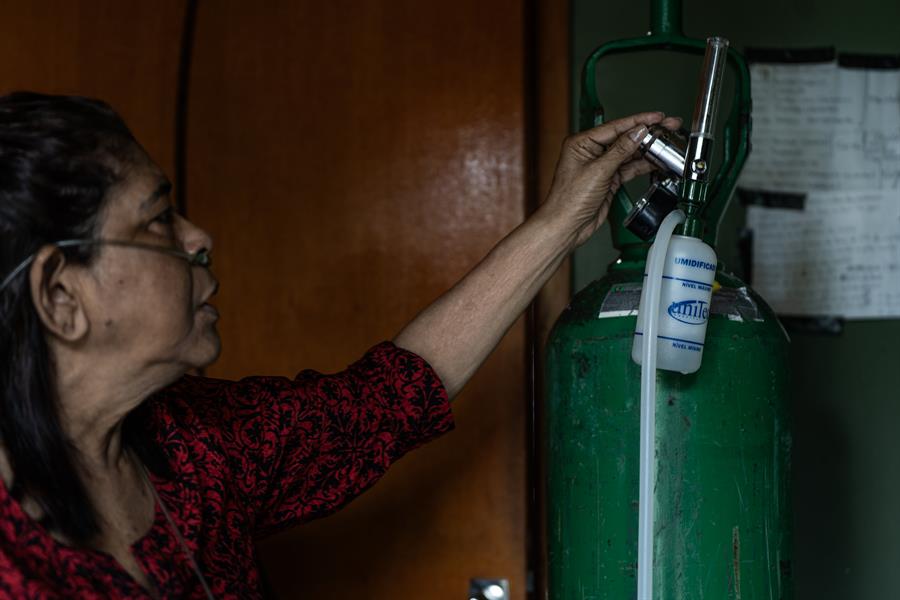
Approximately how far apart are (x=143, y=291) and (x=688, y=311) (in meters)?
0.53

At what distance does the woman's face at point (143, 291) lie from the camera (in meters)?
1.05

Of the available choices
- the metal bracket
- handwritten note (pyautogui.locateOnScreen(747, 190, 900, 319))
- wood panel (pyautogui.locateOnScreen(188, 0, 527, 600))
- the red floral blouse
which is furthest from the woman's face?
handwritten note (pyautogui.locateOnScreen(747, 190, 900, 319))

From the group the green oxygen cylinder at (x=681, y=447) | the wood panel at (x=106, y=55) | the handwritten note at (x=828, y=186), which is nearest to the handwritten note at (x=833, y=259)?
the handwritten note at (x=828, y=186)

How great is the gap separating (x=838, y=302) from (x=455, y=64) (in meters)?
0.74

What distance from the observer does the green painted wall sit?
1.80 meters

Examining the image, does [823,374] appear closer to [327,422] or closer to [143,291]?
[327,422]

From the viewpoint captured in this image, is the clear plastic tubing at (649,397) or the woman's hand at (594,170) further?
the woman's hand at (594,170)

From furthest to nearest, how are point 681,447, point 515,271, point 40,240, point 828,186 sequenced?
point 828,186, point 515,271, point 681,447, point 40,240

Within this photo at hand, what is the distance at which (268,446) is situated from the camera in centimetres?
125

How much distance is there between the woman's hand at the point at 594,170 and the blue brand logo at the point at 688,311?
20 cm

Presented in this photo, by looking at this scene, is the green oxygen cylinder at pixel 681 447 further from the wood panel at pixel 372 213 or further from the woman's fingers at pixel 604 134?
the wood panel at pixel 372 213

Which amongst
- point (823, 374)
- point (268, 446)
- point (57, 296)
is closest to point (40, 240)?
point (57, 296)

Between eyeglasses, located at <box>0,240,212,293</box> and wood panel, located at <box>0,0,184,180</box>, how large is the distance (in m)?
0.74

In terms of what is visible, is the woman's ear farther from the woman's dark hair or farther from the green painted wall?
the green painted wall
